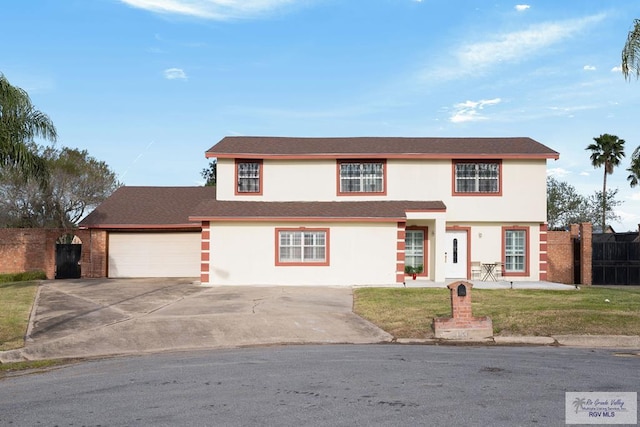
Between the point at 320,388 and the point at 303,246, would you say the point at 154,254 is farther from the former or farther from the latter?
the point at 320,388

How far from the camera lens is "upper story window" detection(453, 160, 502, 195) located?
27094 mm

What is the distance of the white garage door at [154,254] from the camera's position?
1175 inches

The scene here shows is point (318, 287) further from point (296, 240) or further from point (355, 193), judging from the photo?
point (355, 193)

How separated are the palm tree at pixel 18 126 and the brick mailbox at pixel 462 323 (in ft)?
51.5

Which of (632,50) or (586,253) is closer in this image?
(632,50)

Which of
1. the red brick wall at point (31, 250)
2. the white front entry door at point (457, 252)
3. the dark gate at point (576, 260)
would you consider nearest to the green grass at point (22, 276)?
the red brick wall at point (31, 250)

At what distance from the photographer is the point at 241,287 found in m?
23.9

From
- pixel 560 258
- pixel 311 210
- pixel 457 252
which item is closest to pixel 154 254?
pixel 311 210

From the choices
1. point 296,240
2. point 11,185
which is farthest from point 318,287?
point 11,185

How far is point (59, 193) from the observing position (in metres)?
44.9

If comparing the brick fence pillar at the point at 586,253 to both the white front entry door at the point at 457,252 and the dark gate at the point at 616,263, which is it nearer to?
the dark gate at the point at 616,263

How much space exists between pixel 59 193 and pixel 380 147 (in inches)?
1094

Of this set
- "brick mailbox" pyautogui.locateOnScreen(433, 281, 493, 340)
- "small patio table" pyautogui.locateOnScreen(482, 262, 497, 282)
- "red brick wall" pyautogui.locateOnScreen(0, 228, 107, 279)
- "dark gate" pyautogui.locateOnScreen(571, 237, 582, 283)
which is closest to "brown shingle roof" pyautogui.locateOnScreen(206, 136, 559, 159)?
"small patio table" pyautogui.locateOnScreen(482, 262, 497, 282)

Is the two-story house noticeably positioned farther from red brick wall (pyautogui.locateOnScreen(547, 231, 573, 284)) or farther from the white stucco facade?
red brick wall (pyautogui.locateOnScreen(547, 231, 573, 284))
